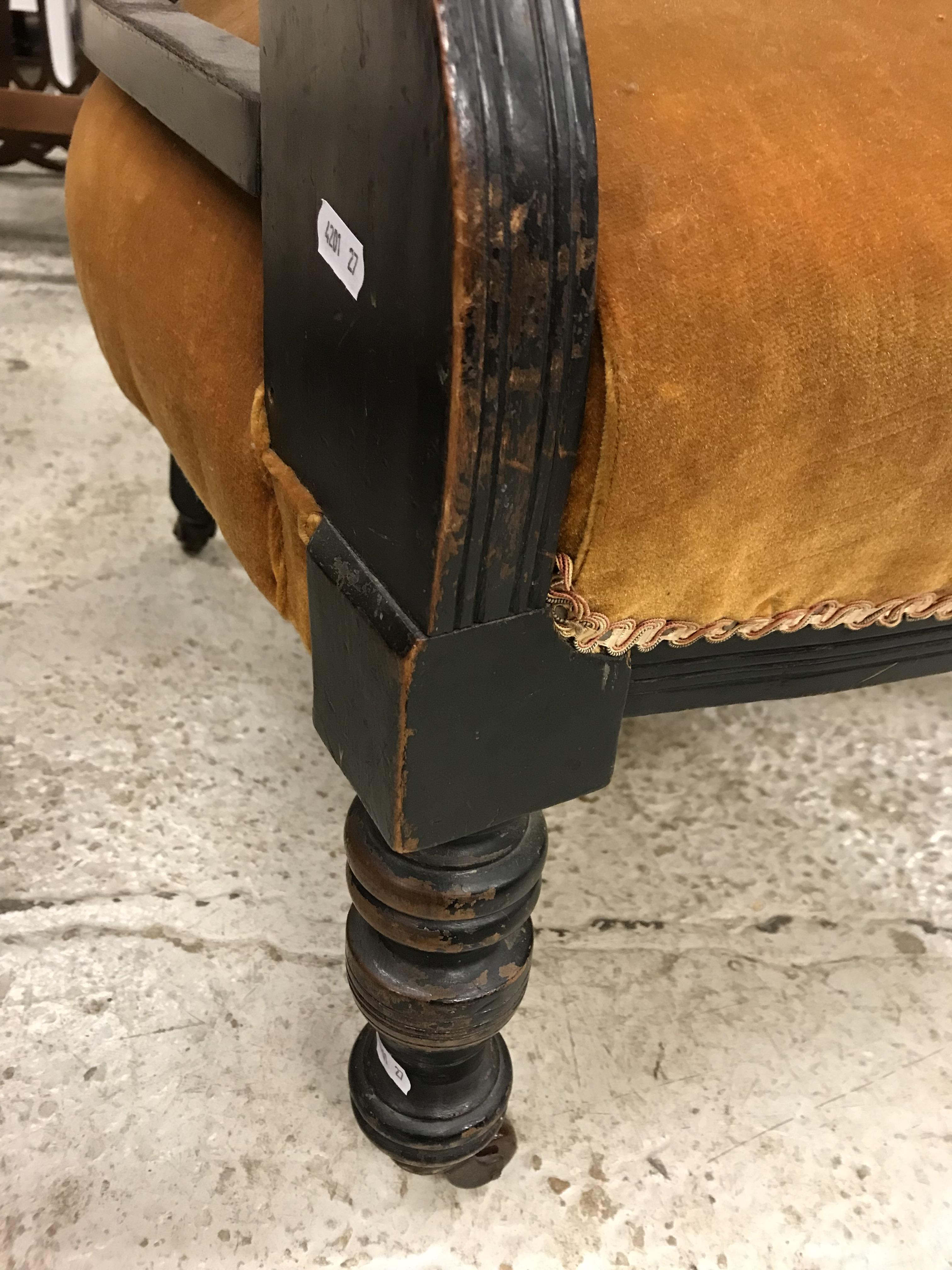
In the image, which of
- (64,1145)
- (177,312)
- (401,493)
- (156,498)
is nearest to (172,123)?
(177,312)

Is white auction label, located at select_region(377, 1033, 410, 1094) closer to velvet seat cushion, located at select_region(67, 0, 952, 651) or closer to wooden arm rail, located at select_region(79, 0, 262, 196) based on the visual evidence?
velvet seat cushion, located at select_region(67, 0, 952, 651)

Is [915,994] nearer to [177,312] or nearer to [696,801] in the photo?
[696,801]

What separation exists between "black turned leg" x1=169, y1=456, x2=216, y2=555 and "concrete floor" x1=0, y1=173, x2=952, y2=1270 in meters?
0.05

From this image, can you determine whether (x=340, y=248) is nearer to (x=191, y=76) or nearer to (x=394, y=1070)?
A: (x=191, y=76)

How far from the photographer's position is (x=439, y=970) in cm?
52

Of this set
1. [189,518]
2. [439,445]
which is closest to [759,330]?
[439,445]

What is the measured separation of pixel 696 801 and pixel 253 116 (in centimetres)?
67

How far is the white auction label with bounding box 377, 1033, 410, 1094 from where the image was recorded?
2.00 feet

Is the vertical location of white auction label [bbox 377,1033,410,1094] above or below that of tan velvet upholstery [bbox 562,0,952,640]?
below

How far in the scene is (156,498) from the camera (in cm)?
125

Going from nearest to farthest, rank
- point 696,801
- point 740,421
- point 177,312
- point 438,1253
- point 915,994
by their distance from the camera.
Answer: point 740,421 < point 177,312 < point 438,1253 < point 915,994 < point 696,801

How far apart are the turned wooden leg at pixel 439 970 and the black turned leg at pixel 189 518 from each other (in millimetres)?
620

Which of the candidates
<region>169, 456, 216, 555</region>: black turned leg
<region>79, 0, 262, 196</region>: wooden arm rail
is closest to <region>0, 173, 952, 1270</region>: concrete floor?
<region>169, 456, 216, 555</region>: black turned leg

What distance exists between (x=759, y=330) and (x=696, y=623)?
0.12 m
